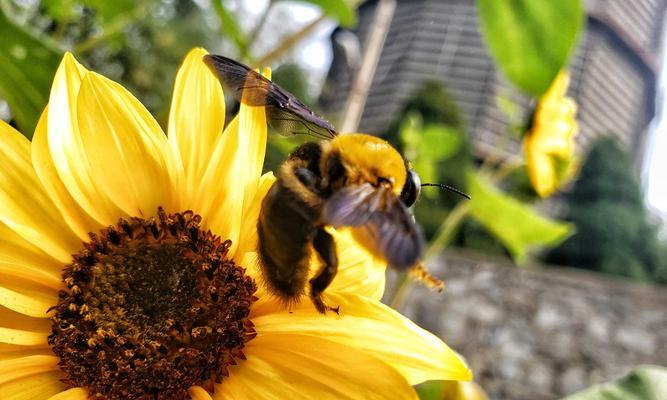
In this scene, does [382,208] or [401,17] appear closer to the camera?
[382,208]

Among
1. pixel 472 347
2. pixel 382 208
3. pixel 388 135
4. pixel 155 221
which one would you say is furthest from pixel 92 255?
pixel 388 135

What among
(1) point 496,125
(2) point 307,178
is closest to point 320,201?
(2) point 307,178

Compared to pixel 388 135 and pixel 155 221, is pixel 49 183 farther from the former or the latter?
pixel 388 135

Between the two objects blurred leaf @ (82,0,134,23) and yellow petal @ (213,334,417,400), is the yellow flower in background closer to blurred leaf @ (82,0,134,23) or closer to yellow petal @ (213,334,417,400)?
blurred leaf @ (82,0,134,23)

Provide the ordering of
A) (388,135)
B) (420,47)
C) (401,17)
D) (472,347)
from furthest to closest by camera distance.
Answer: (420,47)
(401,17)
(388,135)
(472,347)

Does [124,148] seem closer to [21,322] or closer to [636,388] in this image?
[21,322]

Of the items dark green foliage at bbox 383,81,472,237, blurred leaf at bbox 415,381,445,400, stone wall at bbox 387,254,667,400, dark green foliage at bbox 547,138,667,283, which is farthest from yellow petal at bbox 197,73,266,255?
dark green foliage at bbox 547,138,667,283

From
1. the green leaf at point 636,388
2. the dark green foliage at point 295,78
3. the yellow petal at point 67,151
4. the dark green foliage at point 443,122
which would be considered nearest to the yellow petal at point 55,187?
the yellow petal at point 67,151
